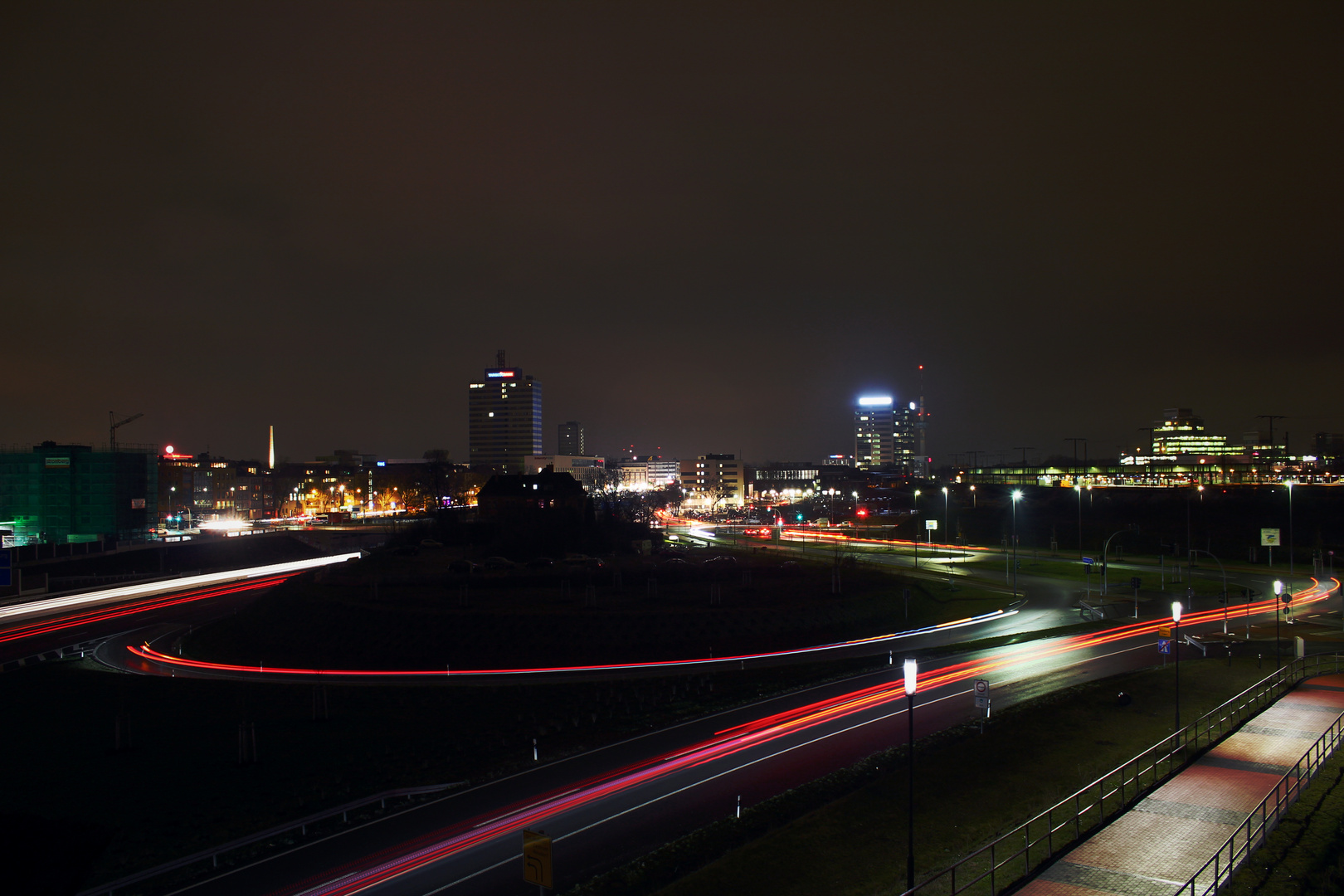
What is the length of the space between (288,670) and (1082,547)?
7787 centimetres

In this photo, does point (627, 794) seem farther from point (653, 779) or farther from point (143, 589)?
point (143, 589)

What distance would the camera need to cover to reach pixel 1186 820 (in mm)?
15602

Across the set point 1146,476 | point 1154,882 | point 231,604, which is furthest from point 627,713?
point 1146,476

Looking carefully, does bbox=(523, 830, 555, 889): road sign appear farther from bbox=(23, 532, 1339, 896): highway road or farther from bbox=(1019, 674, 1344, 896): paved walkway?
bbox=(1019, 674, 1344, 896): paved walkway

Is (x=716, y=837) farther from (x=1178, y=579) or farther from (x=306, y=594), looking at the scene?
(x=1178, y=579)

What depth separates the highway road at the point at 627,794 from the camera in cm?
1486

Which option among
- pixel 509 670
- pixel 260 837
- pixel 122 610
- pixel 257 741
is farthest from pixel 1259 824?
pixel 122 610

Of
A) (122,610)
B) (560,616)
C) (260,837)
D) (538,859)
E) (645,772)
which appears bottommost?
(122,610)

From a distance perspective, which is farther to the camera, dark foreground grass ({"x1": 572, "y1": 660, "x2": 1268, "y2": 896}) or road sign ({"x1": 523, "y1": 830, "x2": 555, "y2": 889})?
Result: dark foreground grass ({"x1": 572, "y1": 660, "x2": 1268, "y2": 896})

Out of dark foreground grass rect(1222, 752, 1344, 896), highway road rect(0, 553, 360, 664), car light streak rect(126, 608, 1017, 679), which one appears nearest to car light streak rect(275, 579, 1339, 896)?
car light streak rect(126, 608, 1017, 679)

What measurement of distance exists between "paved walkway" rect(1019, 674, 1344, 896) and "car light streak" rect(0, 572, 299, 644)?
49925mm

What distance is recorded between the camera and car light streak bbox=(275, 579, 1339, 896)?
591 inches

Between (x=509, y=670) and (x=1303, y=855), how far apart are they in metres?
29.6

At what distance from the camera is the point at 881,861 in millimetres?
14570
